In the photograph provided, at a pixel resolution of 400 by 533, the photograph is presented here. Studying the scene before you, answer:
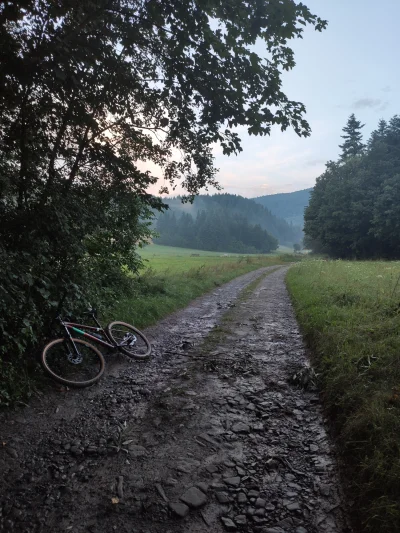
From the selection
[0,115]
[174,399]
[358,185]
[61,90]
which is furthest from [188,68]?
[358,185]

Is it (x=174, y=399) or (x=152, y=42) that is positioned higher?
(x=152, y=42)

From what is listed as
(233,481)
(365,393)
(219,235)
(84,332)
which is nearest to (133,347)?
(84,332)

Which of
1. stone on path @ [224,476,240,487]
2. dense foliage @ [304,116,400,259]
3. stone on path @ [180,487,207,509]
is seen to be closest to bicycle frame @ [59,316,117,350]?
stone on path @ [180,487,207,509]

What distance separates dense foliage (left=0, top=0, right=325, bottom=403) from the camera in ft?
17.1

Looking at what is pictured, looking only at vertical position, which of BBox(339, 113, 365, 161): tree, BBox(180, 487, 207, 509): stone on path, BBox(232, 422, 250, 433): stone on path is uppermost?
BBox(339, 113, 365, 161): tree

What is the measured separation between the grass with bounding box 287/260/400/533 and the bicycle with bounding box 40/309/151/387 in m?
4.43

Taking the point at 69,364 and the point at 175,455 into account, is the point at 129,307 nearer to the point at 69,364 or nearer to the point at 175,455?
the point at 69,364

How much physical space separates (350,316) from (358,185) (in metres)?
45.5

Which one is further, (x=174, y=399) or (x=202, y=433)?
(x=174, y=399)

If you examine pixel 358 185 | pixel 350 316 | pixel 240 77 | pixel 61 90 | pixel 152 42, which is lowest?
pixel 350 316

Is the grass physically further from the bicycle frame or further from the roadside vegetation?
the roadside vegetation

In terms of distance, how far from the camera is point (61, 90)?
5.75 meters

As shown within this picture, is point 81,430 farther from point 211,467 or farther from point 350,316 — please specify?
point 350,316

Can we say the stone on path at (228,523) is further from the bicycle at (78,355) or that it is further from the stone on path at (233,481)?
the bicycle at (78,355)
